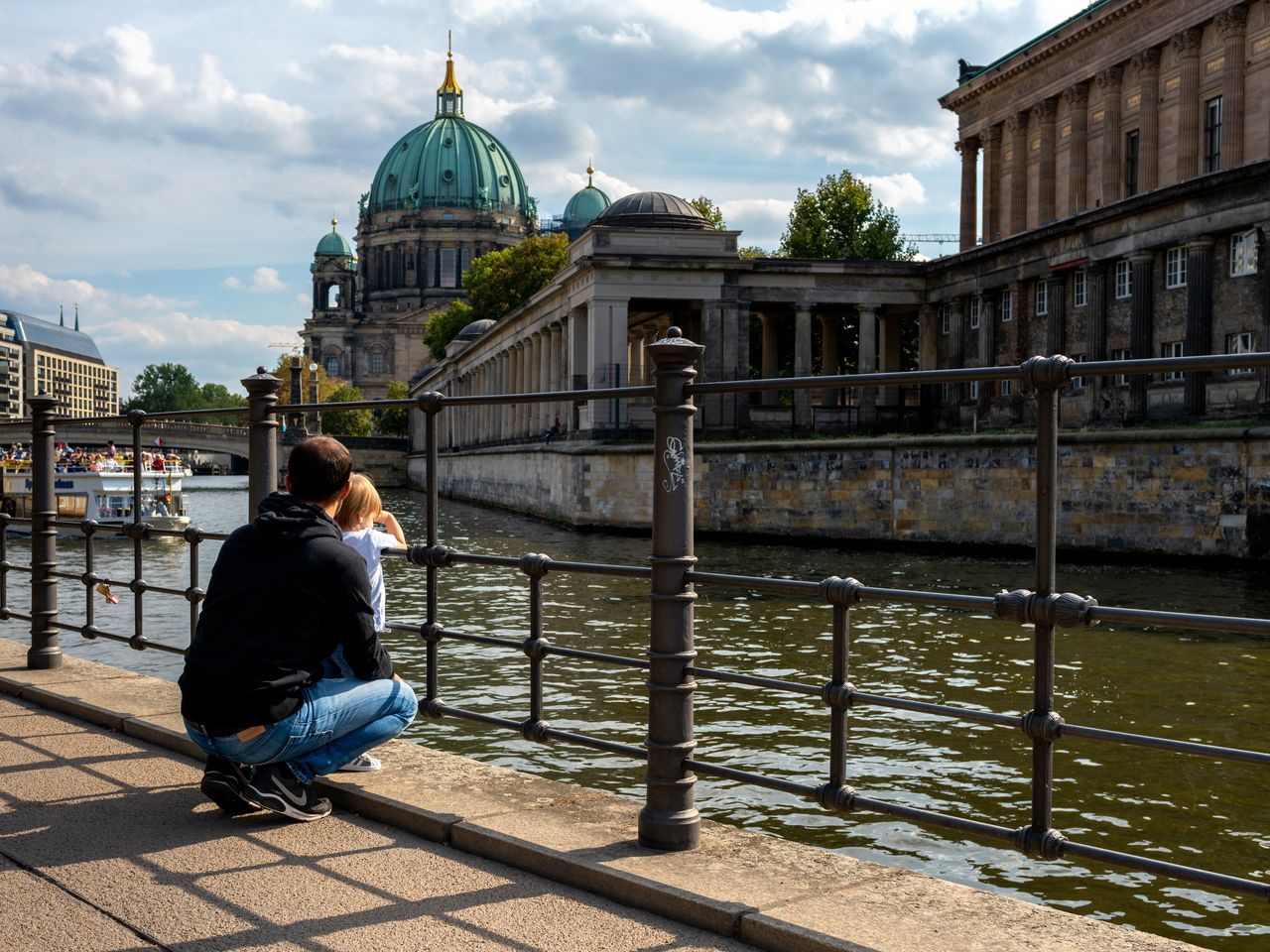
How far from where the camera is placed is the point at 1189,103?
149 ft

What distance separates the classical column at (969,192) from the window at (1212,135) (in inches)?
661

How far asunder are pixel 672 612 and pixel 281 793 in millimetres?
1507

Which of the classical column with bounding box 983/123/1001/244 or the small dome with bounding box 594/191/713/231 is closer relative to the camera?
the small dome with bounding box 594/191/713/231

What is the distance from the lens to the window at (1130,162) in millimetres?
49812

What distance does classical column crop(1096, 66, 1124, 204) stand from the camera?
163ft

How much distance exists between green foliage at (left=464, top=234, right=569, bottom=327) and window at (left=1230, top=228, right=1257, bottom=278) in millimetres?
48786

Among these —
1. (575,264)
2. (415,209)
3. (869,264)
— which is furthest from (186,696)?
(415,209)

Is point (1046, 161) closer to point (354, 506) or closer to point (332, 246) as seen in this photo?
point (354, 506)

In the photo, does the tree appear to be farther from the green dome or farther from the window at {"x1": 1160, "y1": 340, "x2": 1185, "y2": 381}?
the green dome

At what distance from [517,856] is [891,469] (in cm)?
2924

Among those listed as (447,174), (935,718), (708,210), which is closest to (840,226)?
(708,210)

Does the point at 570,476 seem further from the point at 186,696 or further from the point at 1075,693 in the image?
the point at 186,696

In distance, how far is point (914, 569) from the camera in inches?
1046

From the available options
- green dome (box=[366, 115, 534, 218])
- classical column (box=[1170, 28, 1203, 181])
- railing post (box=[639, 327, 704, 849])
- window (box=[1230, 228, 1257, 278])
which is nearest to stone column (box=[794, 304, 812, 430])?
classical column (box=[1170, 28, 1203, 181])
